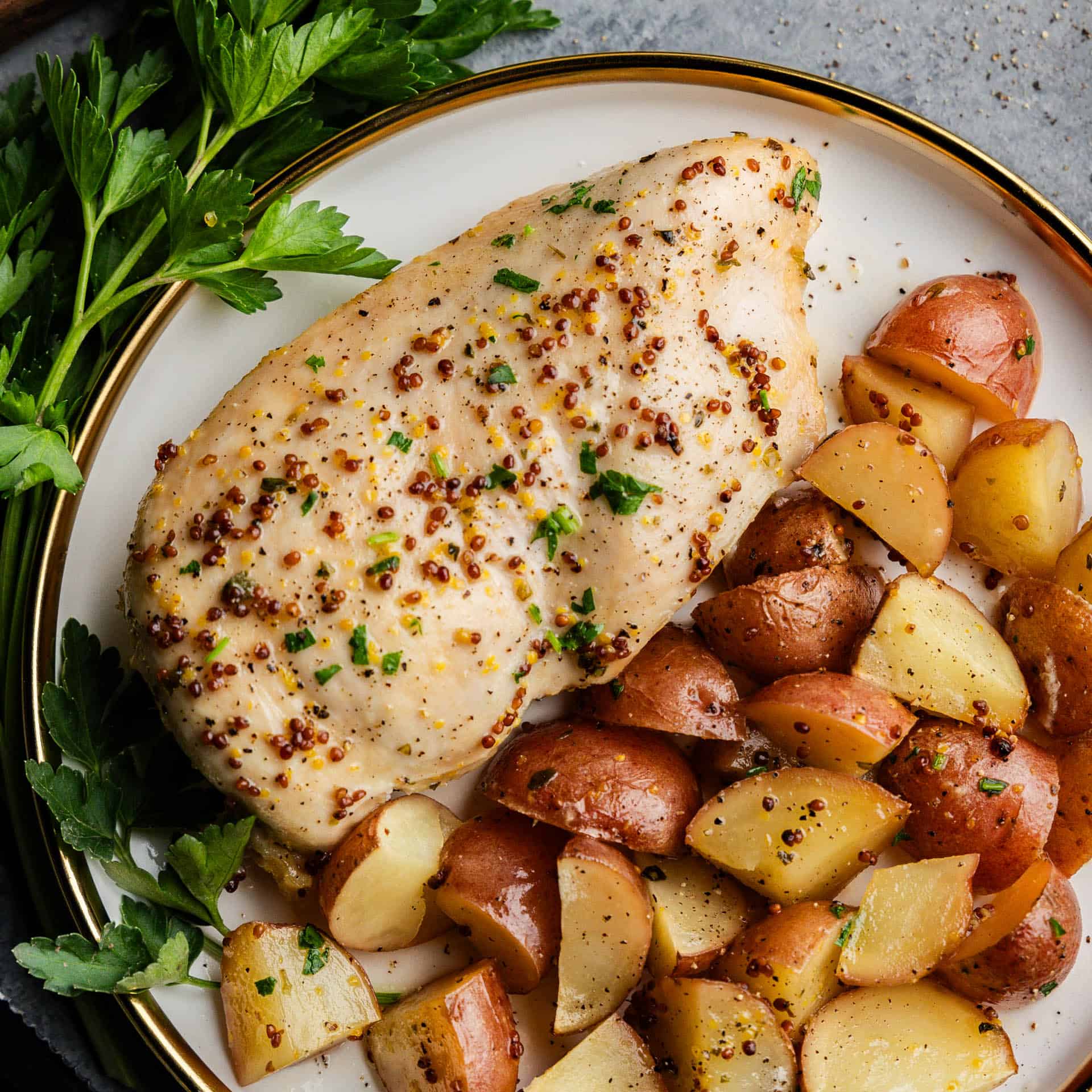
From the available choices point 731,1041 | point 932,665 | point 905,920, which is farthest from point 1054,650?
point 731,1041

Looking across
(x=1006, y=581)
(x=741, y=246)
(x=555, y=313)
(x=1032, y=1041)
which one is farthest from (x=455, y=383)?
(x=1032, y=1041)

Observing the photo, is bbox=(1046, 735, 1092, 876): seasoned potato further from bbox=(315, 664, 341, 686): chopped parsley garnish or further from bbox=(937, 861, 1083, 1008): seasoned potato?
bbox=(315, 664, 341, 686): chopped parsley garnish

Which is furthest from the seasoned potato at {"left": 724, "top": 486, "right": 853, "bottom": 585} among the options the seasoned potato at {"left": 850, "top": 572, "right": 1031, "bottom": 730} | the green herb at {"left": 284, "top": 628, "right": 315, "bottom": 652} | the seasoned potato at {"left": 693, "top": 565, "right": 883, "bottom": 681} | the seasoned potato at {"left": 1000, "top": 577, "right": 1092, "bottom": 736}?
the green herb at {"left": 284, "top": 628, "right": 315, "bottom": 652}

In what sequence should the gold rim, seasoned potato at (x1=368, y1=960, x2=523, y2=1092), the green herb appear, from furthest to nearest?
the gold rim < seasoned potato at (x1=368, y1=960, x2=523, y2=1092) < the green herb

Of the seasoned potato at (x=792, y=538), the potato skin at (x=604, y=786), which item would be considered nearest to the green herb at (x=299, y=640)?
the potato skin at (x=604, y=786)

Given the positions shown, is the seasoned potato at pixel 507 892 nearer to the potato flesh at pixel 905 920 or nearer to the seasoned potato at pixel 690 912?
the seasoned potato at pixel 690 912

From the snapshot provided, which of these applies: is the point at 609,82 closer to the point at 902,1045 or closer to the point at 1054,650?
the point at 1054,650

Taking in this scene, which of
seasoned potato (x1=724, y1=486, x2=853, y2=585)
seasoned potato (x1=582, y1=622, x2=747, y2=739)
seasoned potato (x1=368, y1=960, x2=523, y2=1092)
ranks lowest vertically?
seasoned potato (x1=368, y1=960, x2=523, y2=1092)
